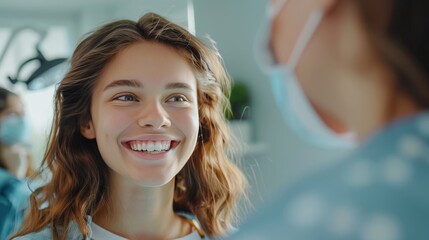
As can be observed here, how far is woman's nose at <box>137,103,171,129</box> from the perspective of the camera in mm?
919

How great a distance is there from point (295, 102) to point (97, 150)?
665 mm

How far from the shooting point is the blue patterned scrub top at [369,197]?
394mm

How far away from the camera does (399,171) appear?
0.40m

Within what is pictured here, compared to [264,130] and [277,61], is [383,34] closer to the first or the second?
[277,61]

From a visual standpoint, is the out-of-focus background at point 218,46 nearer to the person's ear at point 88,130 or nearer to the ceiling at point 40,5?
the ceiling at point 40,5

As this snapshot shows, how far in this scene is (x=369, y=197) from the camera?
40 cm

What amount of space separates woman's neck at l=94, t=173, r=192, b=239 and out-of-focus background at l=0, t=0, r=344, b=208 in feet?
0.64

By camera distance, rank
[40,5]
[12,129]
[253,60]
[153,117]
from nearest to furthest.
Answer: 1. [153,117]
2. [253,60]
3. [12,129]
4. [40,5]

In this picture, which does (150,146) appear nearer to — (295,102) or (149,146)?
(149,146)

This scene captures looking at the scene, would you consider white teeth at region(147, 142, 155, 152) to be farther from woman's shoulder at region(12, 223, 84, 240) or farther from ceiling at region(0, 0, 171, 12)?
ceiling at region(0, 0, 171, 12)

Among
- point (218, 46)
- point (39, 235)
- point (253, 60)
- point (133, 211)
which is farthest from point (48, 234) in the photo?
point (253, 60)

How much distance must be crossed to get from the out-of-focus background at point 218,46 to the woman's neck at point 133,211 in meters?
0.20

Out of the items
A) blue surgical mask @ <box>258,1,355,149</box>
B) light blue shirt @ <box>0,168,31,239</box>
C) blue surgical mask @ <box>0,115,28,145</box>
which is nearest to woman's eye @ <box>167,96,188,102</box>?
blue surgical mask @ <box>258,1,355,149</box>

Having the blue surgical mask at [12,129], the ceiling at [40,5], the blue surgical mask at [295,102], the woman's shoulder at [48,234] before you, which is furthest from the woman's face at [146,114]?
the blue surgical mask at [12,129]
